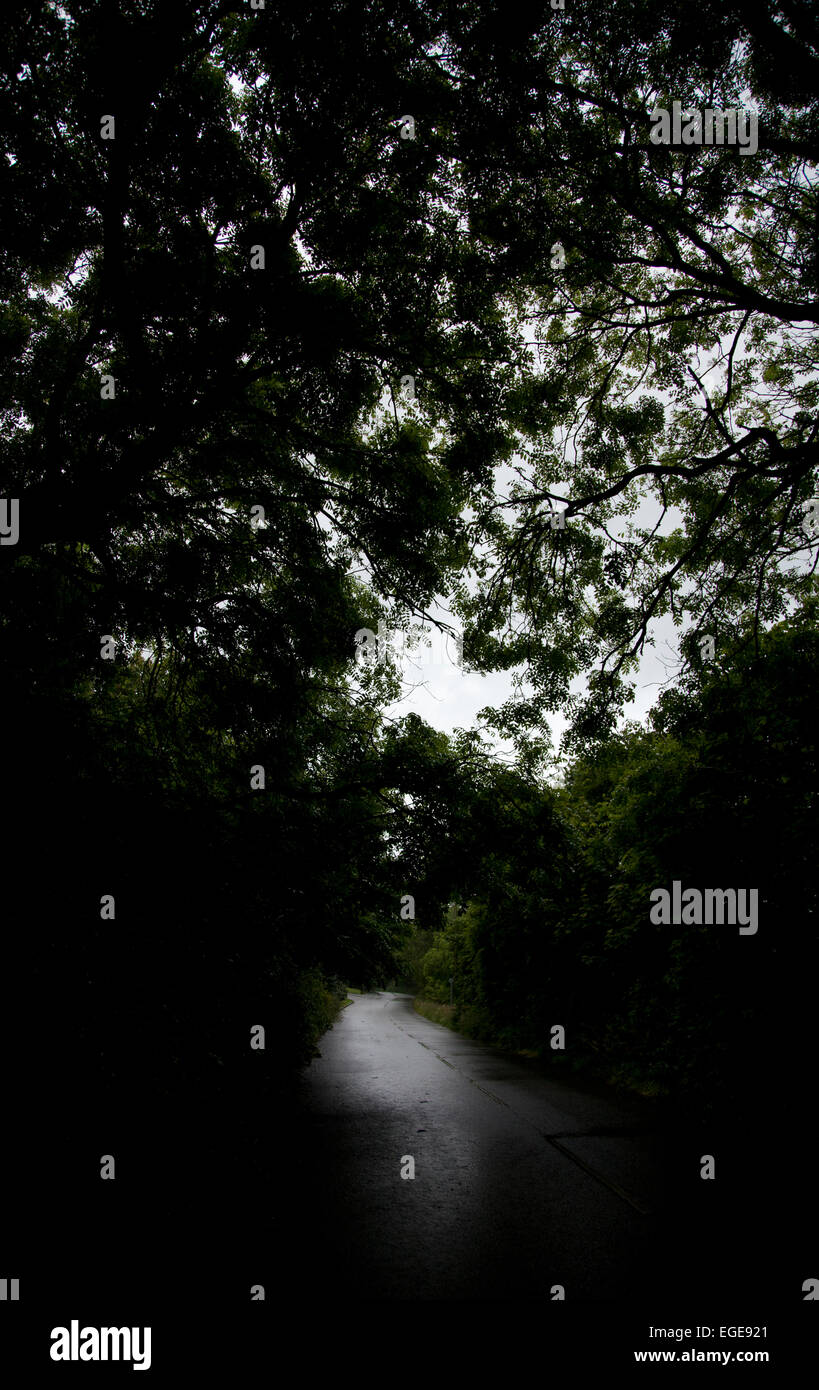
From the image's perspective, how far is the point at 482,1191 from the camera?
16.9 ft

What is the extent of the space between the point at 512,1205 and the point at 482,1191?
44 cm

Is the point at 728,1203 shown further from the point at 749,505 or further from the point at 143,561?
the point at 143,561

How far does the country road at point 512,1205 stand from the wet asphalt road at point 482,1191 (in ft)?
0.05

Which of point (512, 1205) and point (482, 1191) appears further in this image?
point (482, 1191)

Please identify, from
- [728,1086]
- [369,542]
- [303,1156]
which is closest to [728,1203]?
[728,1086]

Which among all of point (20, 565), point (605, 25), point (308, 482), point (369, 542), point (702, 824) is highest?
point (605, 25)

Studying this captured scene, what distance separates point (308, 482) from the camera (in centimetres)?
717

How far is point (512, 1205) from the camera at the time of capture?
4.80 metres

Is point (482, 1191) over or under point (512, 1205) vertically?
under

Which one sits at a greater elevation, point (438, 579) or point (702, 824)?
point (438, 579)

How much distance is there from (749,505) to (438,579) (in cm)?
394

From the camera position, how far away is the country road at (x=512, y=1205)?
143 inches

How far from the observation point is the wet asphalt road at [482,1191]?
3670 mm

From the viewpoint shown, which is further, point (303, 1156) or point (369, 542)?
point (369, 542)
